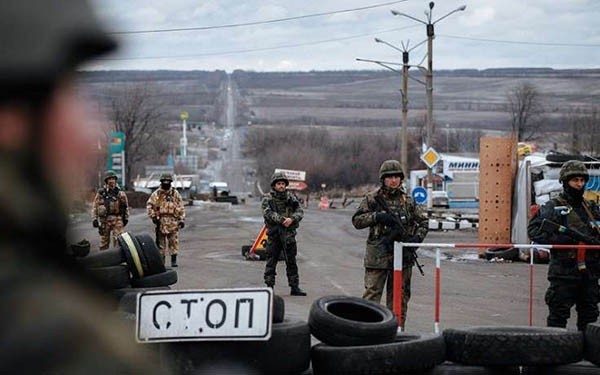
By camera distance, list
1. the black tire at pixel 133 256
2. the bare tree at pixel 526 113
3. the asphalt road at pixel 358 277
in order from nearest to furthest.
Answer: the black tire at pixel 133 256, the asphalt road at pixel 358 277, the bare tree at pixel 526 113

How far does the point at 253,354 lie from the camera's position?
6.47m

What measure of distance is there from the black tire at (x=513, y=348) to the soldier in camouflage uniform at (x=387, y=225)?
9.77ft

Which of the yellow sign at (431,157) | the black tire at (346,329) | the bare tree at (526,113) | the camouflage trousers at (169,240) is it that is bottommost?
the camouflage trousers at (169,240)

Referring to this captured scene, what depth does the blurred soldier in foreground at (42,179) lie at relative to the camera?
3.49 feet

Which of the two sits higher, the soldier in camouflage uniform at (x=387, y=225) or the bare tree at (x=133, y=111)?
the bare tree at (x=133, y=111)

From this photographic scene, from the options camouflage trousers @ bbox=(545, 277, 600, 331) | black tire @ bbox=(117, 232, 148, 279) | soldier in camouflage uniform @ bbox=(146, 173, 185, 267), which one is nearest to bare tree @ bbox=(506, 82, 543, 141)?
soldier in camouflage uniform @ bbox=(146, 173, 185, 267)

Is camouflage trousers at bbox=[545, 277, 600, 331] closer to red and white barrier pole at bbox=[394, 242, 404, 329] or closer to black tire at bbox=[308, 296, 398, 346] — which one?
red and white barrier pole at bbox=[394, 242, 404, 329]

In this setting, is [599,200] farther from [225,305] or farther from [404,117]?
[404,117]

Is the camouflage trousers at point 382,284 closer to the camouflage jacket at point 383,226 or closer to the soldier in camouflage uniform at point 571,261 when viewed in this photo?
the camouflage jacket at point 383,226

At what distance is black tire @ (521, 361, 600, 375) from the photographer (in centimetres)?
734

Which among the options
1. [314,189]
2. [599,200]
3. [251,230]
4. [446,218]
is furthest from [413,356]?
[314,189]

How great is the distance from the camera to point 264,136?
159 metres

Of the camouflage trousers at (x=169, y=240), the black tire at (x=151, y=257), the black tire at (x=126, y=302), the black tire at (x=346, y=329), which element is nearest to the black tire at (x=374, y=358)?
the black tire at (x=346, y=329)

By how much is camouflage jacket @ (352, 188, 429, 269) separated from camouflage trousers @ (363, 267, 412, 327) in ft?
0.32
